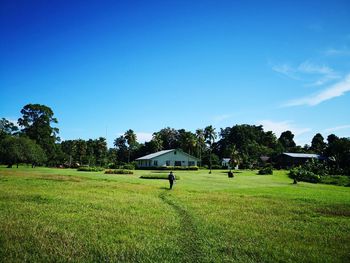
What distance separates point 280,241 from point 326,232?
125 inches

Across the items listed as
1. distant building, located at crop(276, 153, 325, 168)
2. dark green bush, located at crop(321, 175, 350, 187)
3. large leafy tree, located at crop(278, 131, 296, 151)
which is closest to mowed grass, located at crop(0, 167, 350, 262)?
dark green bush, located at crop(321, 175, 350, 187)

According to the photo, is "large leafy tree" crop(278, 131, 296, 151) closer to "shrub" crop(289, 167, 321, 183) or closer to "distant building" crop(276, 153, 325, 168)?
"distant building" crop(276, 153, 325, 168)

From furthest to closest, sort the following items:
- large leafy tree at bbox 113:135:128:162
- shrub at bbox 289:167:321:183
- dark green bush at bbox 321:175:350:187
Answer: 1. large leafy tree at bbox 113:135:128:162
2. shrub at bbox 289:167:321:183
3. dark green bush at bbox 321:175:350:187

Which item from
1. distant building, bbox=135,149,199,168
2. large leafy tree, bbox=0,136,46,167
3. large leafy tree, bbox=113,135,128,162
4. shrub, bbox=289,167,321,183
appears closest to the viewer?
shrub, bbox=289,167,321,183

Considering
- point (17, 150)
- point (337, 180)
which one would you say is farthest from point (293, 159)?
point (17, 150)

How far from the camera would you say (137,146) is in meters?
135

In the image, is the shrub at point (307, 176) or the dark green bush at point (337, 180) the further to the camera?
the shrub at point (307, 176)

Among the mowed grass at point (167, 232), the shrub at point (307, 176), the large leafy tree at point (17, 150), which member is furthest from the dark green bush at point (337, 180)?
the large leafy tree at point (17, 150)

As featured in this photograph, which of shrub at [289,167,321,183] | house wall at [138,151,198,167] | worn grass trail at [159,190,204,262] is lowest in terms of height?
worn grass trail at [159,190,204,262]

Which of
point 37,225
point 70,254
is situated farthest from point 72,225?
point 70,254

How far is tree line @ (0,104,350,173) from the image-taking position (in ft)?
249

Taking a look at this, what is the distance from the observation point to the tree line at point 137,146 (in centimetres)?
7600

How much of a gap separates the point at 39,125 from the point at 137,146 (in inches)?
2012

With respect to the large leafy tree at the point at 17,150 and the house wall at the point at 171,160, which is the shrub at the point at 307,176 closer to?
the house wall at the point at 171,160
